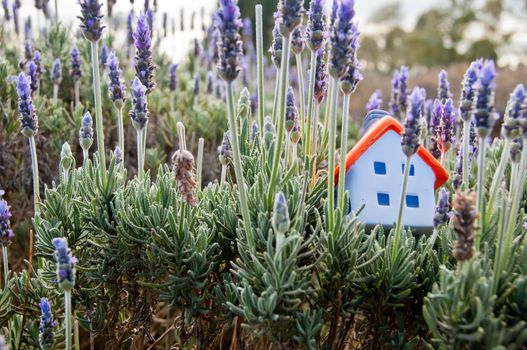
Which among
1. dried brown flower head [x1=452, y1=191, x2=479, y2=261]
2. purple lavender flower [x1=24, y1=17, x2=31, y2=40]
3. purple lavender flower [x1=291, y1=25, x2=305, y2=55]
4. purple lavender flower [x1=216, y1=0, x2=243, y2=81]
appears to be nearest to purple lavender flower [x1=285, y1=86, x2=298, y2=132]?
purple lavender flower [x1=291, y1=25, x2=305, y2=55]

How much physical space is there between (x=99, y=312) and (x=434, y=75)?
10140 millimetres

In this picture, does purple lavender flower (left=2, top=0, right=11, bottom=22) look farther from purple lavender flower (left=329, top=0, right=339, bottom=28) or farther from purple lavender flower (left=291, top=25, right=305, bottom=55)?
purple lavender flower (left=329, top=0, right=339, bottom=28)

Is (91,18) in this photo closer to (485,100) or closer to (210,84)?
(485,100)

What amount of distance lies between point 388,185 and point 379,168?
6 cm

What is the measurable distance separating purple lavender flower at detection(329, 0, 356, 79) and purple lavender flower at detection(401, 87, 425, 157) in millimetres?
180

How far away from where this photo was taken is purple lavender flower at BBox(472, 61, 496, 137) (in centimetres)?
141

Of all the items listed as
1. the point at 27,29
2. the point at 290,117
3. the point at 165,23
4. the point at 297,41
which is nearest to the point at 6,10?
the point at 27,29

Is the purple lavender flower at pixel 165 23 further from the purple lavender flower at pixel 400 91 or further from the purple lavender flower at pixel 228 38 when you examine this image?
the purple lavender flower at pixel 228 38

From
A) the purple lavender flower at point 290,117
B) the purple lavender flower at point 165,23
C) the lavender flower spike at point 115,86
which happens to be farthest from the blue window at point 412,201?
the purple lavender flower at point 165,23

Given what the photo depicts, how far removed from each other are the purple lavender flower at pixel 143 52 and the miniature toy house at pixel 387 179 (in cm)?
65

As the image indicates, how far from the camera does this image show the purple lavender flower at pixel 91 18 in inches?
68.2

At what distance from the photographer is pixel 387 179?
1971 mm

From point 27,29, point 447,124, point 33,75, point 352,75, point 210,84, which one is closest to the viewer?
point 352,75

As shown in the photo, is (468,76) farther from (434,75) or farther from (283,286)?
(434,75)
